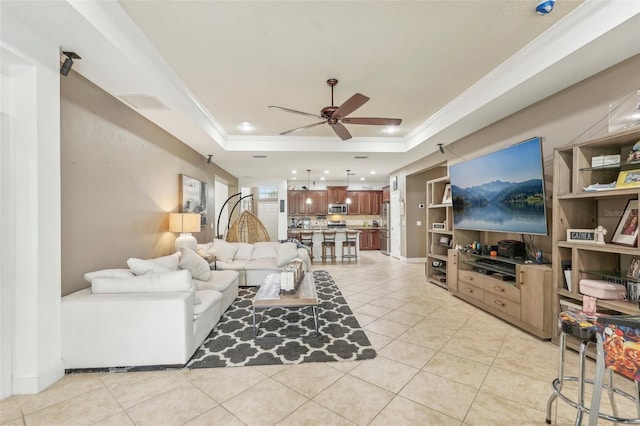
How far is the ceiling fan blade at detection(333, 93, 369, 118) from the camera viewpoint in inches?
110

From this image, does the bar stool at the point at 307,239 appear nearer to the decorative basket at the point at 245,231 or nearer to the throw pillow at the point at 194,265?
the decorative basket at the point at 245,231

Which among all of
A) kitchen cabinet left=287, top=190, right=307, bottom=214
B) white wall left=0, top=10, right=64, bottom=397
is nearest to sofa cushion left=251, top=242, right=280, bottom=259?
white wall left=0, top=10, right=64, bottom=397

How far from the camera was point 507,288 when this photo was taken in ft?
11.4

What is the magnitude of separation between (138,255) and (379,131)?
14.9 ft

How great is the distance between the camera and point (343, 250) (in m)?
8.48

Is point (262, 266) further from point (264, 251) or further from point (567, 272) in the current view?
point (567, 272)

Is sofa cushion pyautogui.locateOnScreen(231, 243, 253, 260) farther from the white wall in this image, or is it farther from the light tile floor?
the white wall

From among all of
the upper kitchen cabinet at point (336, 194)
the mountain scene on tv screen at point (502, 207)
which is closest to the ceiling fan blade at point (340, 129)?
the mountain scene on tv screen at point (502, 207)

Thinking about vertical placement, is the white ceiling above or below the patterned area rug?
above

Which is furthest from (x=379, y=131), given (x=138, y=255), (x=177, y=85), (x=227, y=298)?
(x=138, y=255)

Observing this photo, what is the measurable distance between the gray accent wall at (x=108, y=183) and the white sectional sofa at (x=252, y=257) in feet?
2.99

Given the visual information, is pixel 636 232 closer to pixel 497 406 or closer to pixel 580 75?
pixel 580 75

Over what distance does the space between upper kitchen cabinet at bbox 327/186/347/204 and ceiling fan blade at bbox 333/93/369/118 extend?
7875 mm

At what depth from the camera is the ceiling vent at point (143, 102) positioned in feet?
10.5
